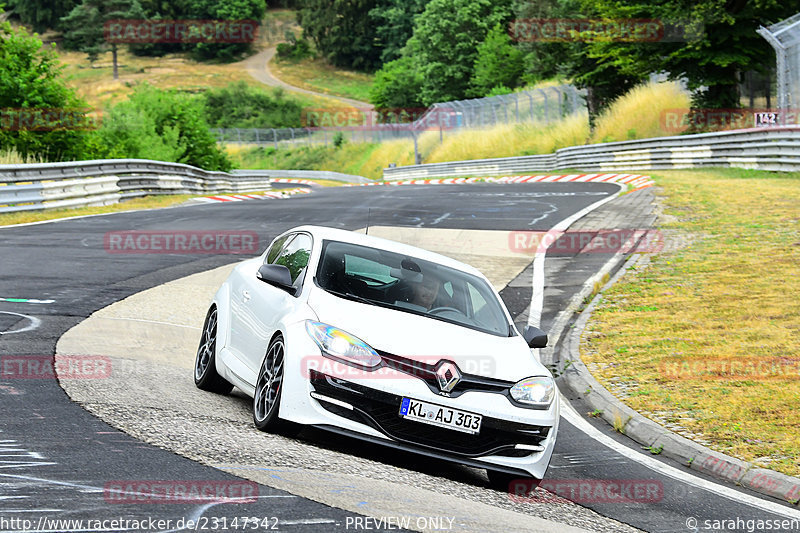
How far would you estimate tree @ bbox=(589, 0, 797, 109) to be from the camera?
120 ft

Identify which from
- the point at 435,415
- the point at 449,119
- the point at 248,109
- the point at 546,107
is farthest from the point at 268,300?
the point at 248,109

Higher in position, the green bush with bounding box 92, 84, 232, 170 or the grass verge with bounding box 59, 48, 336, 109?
the grass verge with bounding box 59, 48, 336, 109

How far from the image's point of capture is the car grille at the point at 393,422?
20.7 feet

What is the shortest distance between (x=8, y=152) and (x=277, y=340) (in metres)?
20.5

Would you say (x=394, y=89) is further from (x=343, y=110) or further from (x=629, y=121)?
(x=629, y=121)

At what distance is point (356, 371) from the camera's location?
6.33 m

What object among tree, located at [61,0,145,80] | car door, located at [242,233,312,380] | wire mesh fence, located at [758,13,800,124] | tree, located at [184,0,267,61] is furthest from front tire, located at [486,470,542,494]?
tree, located at [184,0,267,61]

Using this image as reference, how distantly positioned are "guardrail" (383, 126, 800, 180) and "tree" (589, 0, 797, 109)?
Result: 321cm

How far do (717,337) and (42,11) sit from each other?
6350 inches

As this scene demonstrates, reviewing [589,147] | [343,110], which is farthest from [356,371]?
[343,110]

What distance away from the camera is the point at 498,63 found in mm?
87562

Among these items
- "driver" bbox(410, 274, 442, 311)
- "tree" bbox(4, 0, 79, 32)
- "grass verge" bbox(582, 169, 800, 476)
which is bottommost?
"grass verge" bbox(582, 169, 800, 476)

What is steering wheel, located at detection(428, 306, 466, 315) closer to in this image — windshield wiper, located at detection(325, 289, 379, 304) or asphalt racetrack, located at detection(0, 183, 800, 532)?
windshield wiper, located at detection(325, 289, 379, 304)

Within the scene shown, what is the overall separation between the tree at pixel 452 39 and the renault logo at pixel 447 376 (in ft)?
291
